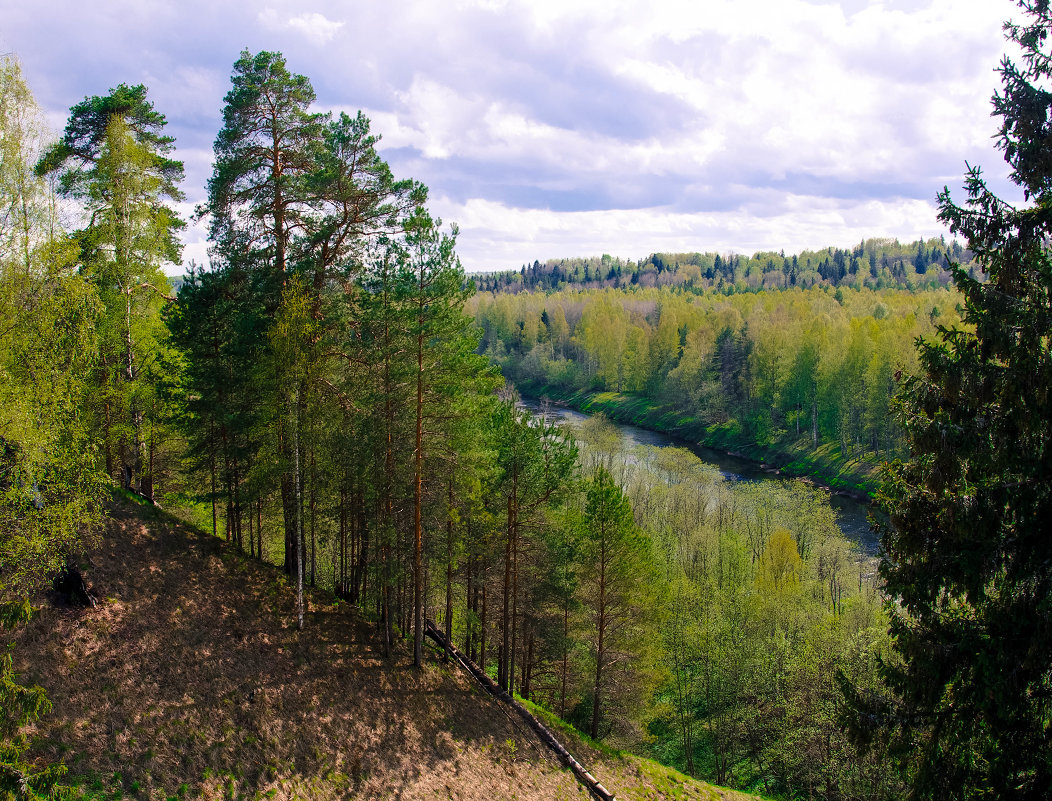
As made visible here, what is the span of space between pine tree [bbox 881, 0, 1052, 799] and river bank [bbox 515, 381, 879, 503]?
32378 millimetres

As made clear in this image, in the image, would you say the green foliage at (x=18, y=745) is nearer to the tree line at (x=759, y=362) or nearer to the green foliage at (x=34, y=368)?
the green foliage at (x=34, y=368)

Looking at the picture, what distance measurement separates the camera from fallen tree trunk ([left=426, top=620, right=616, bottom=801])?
15141mm

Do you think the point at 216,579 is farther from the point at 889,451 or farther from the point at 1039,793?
the point at 889,451

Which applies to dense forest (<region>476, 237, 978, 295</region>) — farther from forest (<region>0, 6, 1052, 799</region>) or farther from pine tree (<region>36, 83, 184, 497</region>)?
pine tree (<region>36, 83, 184, 497</region>)

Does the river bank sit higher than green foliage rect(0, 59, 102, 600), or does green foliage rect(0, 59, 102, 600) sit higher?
green foliage rect(0, 59, 102, 600)

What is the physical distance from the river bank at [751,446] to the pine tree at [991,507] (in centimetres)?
3238

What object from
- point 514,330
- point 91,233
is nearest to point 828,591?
point 91,233

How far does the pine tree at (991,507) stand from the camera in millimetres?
6828

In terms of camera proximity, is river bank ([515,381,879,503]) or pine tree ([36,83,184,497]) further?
river bank ([515,381,879,503])

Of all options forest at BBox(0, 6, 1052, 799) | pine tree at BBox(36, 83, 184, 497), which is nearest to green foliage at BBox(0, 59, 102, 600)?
forest at BBox(0, 6, 1052, 799)

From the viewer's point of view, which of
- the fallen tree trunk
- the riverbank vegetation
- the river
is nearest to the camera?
the fallen tree trunk

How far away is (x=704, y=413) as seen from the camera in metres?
68.6

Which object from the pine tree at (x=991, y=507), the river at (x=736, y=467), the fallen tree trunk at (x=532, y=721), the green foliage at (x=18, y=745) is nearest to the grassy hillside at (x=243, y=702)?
the fallen tree trunk at (x=532, y=721)

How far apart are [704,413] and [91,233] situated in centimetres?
6228
